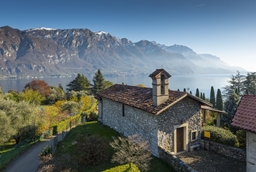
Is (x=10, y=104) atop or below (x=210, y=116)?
atop

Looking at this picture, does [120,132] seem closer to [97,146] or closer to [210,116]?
[97,146]

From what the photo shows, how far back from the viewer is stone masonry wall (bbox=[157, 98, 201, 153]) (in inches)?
552

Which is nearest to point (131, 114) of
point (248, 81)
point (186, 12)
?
point (248, 81)

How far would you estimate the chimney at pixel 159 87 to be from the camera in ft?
47.0

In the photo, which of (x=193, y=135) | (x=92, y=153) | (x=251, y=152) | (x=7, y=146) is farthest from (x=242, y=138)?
(x=7, y=146)

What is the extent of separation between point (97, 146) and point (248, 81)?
4508cm

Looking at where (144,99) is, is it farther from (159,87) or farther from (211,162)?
(211,162)

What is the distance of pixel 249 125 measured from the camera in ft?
32.7

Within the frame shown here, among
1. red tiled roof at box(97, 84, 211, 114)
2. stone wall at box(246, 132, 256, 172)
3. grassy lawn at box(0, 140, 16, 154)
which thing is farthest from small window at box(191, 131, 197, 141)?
grassy lawn at box(0, 140, 16, 154)

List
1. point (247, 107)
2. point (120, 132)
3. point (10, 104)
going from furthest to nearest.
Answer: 1. point (10, 104)
2. point (120, 132)
3. point (247, 107)

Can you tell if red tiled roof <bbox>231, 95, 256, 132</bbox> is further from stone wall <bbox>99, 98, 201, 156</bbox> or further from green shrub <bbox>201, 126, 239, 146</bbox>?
green shrub <bbox>201, 126, 239, 146</bbox>

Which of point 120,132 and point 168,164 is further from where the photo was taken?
point 120,132

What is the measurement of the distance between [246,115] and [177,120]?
17.1ft

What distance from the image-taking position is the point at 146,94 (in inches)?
679
